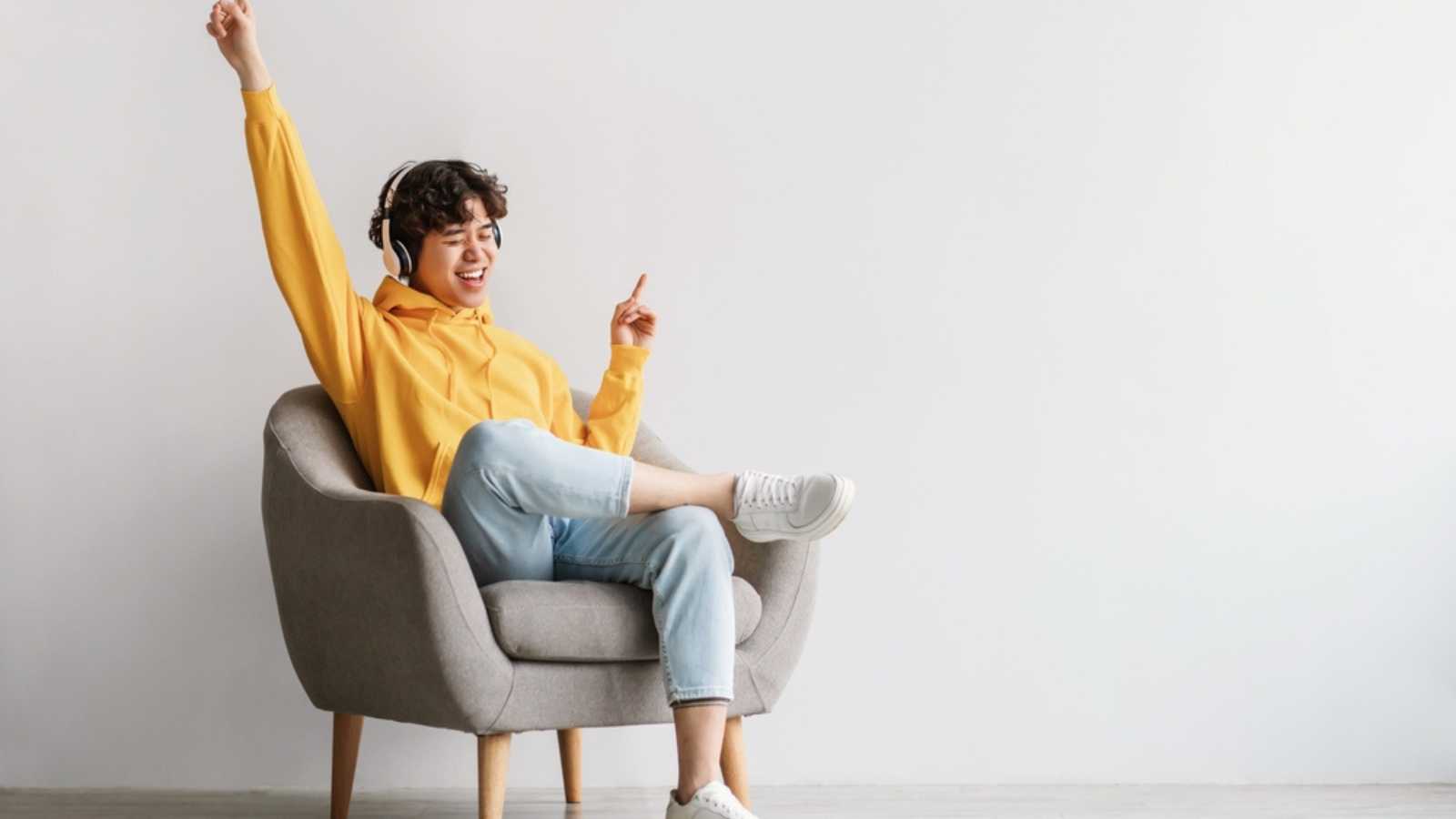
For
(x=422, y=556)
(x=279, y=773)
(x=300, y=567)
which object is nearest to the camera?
(x=422, y=556)

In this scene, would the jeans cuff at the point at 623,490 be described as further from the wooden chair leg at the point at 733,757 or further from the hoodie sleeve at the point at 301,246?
the hoodie sleeve at the point at 301,246

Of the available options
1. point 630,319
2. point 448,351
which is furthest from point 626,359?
point 448,351

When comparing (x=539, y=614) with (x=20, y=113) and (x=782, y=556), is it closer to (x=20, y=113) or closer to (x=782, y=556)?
(x=782, y=556)

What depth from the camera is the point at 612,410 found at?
2.41 m

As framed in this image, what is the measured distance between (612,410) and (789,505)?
0.50 meters

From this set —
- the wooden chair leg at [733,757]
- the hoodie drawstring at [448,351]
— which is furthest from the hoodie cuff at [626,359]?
the wooden chair leg at [733,757]

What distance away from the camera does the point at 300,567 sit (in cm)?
210

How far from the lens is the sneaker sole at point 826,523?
197 centimetres

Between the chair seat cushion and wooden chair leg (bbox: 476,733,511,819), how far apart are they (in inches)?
4.6

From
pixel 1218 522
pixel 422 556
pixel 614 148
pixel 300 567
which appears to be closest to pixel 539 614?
pixel 422 556

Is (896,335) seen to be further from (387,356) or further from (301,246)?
(301,246)

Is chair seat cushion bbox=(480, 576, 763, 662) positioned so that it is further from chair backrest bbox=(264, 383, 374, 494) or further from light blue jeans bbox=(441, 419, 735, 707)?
chair backrest bbox=(264, 383, 374, 494)

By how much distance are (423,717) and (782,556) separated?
0.56m

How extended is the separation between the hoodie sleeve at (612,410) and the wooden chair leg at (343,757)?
0.56 metres
